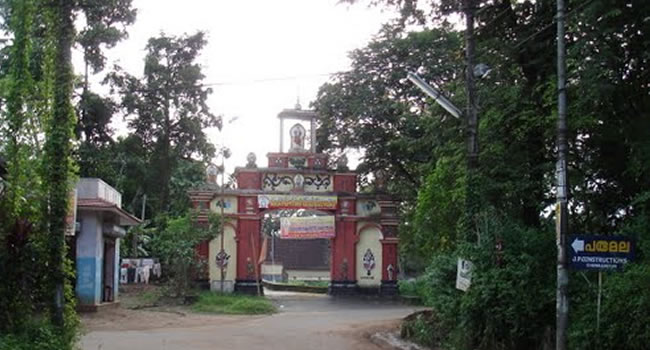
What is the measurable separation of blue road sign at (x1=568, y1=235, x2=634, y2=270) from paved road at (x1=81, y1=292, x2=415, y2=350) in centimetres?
685

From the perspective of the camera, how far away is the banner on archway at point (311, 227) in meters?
37.2

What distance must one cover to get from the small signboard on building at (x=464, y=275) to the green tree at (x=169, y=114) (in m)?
30.0

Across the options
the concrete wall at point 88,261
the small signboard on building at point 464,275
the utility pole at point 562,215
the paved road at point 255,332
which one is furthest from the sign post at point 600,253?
the concrete wall at point 88,261

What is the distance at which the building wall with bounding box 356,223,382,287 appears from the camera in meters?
36.9

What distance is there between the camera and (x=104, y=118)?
3956cm

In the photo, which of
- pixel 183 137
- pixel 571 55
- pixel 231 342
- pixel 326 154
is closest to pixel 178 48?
pixel 183 137

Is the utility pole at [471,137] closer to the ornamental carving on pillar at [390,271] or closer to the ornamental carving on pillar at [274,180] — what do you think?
the ornamental carving on pillar at [274,180]

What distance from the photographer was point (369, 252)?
37.1 m

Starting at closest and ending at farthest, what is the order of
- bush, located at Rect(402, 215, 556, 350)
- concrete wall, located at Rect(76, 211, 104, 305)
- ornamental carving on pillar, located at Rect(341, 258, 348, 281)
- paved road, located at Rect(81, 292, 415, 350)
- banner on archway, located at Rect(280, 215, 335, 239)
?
bush, located at Rect(402, 215, 556, 350) → paved road, located at Rect(81, 292, 415, 350) → concrete wall, located at Rect(76, 211, 104, 305) → ornamental carving on pillar, located at Rect(341, 258, 348, 281) → banner on archway, located at Rect(280, 215, 335, 239)

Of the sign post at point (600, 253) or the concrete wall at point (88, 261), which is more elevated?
the sign post at point (600, 253)

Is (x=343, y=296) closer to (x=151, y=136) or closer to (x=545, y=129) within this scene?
(x=151, y=136)

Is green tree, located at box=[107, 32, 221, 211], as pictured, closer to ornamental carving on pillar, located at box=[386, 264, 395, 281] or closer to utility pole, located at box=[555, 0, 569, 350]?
ornamental carving on pillar, located at box=[386, 264, 395, 281]

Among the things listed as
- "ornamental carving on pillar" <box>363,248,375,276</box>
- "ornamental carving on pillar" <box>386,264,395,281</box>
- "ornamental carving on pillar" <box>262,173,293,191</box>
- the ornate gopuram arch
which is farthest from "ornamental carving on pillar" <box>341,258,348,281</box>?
"ornamental carving on pillar" <box>262,173,293,191</box>

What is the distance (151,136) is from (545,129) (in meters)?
31.9
